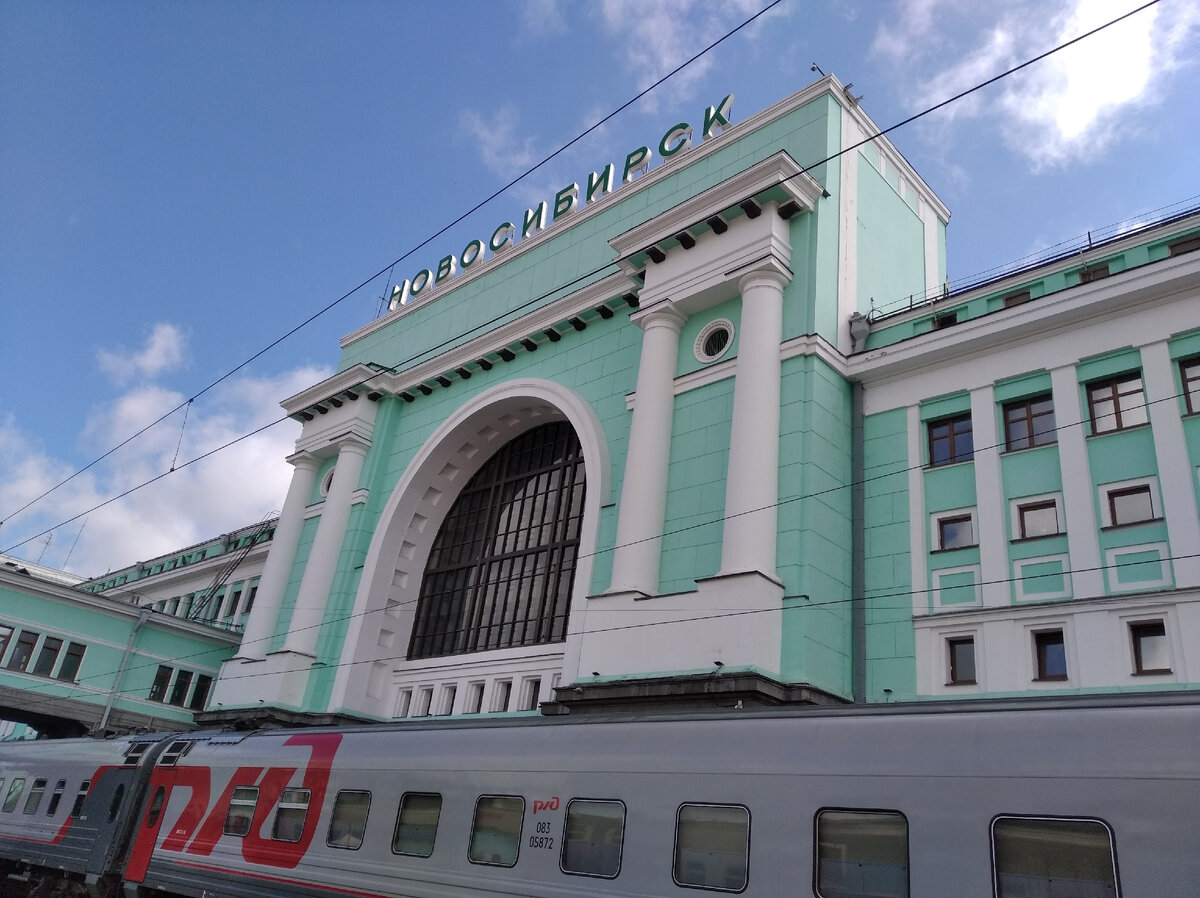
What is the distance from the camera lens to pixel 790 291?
2270cm

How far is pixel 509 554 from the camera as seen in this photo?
29.1m

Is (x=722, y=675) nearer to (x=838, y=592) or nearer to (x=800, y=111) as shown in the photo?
(x=838, y=592)

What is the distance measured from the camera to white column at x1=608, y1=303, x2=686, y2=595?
2127cm

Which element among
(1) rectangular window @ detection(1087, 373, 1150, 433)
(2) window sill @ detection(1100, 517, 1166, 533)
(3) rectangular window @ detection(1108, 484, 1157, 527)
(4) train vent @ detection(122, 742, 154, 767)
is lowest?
(4) train vent @ detection(122, 742, 154, 767)

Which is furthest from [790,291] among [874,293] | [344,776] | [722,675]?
[344,776]

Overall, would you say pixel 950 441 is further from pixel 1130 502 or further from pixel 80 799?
pixel 80 799

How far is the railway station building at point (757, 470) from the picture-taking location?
17531 millimetres

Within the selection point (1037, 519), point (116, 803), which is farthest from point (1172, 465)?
A: point (116, 803)

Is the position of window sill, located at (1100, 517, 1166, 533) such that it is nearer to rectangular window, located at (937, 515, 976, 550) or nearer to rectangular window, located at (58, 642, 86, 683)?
rectangular window, located at (937, 515, 976, 550)

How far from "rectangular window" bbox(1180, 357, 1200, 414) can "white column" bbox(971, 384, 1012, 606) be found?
339cm

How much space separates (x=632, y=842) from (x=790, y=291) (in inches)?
605

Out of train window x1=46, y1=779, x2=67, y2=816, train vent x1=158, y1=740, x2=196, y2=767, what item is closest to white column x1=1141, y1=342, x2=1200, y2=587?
train vent x1=158, y1=740, x2=196, y2=767

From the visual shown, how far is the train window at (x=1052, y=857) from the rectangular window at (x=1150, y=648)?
9.62 meters

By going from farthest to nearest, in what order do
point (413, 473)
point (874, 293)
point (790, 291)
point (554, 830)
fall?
point (413, 473)
point (874, 293)
point (790, 291)
point (554, 830)
